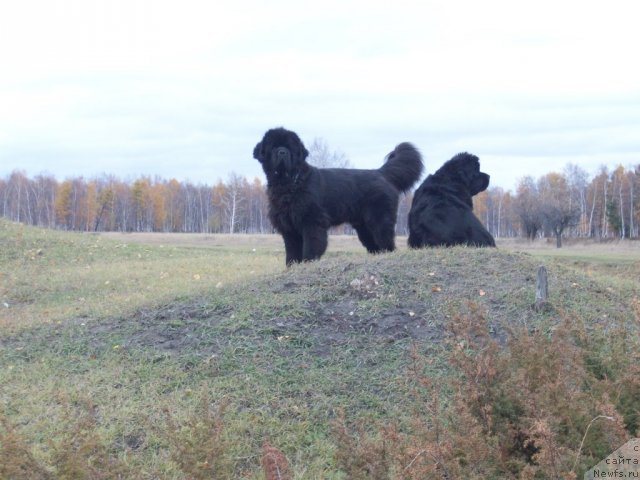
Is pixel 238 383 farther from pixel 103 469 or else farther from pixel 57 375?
pixel 103 469

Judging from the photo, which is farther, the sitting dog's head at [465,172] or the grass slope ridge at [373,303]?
the sitting dog's head at [465,172]

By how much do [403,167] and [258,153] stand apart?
2519mm

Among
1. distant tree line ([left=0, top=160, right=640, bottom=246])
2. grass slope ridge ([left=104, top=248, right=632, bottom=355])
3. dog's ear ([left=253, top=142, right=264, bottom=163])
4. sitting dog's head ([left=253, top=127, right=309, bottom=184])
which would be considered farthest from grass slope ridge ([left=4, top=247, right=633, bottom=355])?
→ distant tree line ([left=0, top=160, right=640, bottom=246])

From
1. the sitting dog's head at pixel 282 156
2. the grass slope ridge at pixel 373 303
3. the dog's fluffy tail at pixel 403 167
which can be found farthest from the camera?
the dog's fluffy tail at pixel 403 167

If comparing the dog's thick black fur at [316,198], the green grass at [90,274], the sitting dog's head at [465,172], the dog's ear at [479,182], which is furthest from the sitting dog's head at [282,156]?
the dog's ear at [479,182]

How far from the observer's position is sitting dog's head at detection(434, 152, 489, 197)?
10844mm

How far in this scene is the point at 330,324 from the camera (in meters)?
7.57

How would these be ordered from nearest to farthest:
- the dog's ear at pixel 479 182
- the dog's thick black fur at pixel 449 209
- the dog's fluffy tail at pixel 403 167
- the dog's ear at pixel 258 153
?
the dog's ear at pixel 258 153, the dog's thick black fur at pixel 449 209, the dog's ear at pixel 479 182, the dog's fluffy tail at pixel 403 167

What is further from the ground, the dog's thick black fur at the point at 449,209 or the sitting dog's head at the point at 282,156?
the sitting dog's head at the point at 282,156

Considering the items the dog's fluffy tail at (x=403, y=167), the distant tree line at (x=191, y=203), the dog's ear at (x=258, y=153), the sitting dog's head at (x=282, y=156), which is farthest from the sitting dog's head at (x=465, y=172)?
the distant tree line at (x=191, y=203)

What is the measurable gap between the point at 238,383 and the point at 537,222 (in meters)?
56.2

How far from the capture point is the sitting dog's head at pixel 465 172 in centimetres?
1084

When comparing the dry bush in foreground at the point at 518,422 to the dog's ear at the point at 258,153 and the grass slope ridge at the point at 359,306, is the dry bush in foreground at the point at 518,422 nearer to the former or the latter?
the grass slope ridge at the point at 359,306

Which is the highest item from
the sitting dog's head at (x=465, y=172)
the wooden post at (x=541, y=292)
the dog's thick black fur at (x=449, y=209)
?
the sitting dog's head at (x=465, y=172)
